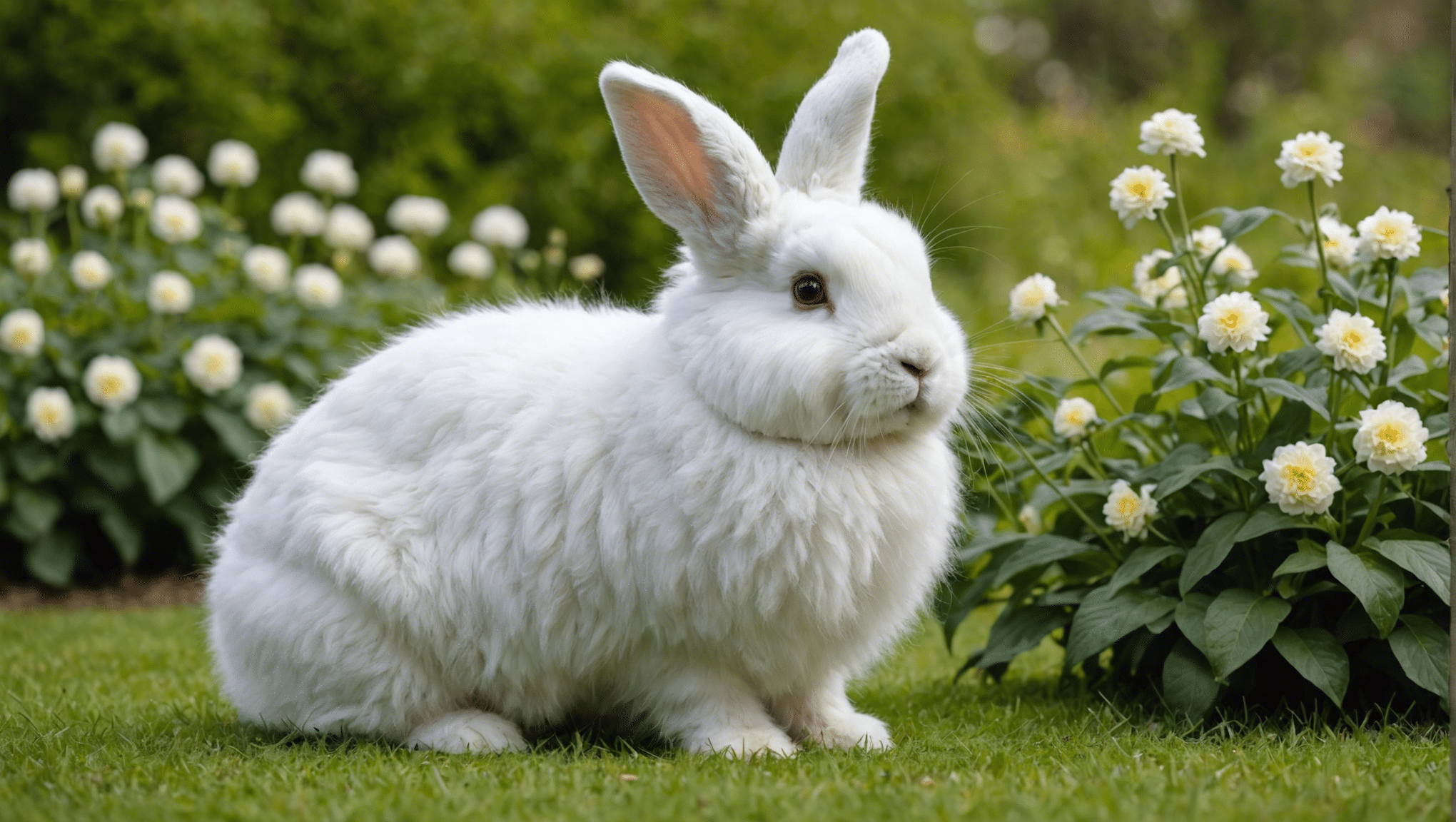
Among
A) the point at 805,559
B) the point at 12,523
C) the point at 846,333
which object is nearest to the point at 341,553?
the point at 805,559

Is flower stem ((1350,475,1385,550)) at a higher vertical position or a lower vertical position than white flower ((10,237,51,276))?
higher

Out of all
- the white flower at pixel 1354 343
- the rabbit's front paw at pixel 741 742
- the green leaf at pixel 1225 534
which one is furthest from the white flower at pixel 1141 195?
the rabbit's front paw at pixel 741 742

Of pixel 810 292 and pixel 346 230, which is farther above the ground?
pixel 810 292

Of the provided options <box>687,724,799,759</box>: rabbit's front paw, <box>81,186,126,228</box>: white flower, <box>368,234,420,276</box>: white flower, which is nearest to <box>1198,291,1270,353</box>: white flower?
<box>687,724,799,759</box>: rabbit's front paw

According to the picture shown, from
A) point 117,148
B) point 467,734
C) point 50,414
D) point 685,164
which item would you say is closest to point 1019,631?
point 467,734

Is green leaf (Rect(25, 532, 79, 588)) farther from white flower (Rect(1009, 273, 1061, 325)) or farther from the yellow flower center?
the yellow flower center

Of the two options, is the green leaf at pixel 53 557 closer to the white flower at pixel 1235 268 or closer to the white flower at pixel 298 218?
the white flower at pixel 298 218

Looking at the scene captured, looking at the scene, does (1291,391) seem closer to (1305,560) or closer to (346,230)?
(1305,560)
